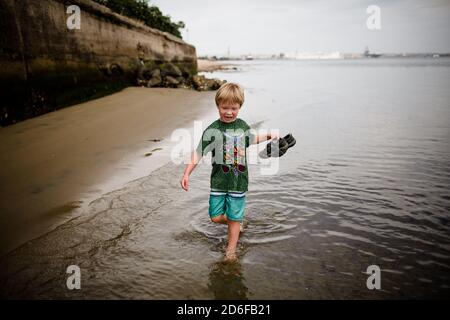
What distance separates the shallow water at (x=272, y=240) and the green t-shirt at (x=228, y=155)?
603 millimetres

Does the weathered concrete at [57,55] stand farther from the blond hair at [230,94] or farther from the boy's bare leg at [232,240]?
the boy's bare leg at [232,240]

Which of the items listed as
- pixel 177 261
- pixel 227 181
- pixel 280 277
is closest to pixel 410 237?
pixel 280 277

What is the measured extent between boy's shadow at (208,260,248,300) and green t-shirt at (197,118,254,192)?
62cm

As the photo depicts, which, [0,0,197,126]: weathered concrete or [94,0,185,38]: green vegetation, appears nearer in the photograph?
[0,0,197,126]: weathered concrete

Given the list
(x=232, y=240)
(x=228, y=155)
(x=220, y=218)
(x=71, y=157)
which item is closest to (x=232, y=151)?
(x=228, y=155)

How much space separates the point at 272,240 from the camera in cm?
286

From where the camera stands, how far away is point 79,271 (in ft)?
7.66

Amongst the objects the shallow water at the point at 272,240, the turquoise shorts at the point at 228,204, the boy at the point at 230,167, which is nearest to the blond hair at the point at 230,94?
the boy at the point at 230,167

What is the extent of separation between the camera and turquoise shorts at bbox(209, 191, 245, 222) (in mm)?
2584

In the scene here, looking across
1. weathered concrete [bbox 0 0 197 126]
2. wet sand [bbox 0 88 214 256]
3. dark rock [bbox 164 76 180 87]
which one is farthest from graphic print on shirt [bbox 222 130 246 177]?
dark rock [bbox 164 76 180 87]

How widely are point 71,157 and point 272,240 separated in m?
3.42

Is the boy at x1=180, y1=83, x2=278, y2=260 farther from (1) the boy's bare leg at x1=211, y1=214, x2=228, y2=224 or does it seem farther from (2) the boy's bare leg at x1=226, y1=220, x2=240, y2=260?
(1) the boy's bare leg at x1=211, y1=214, x2=228, y2=224
